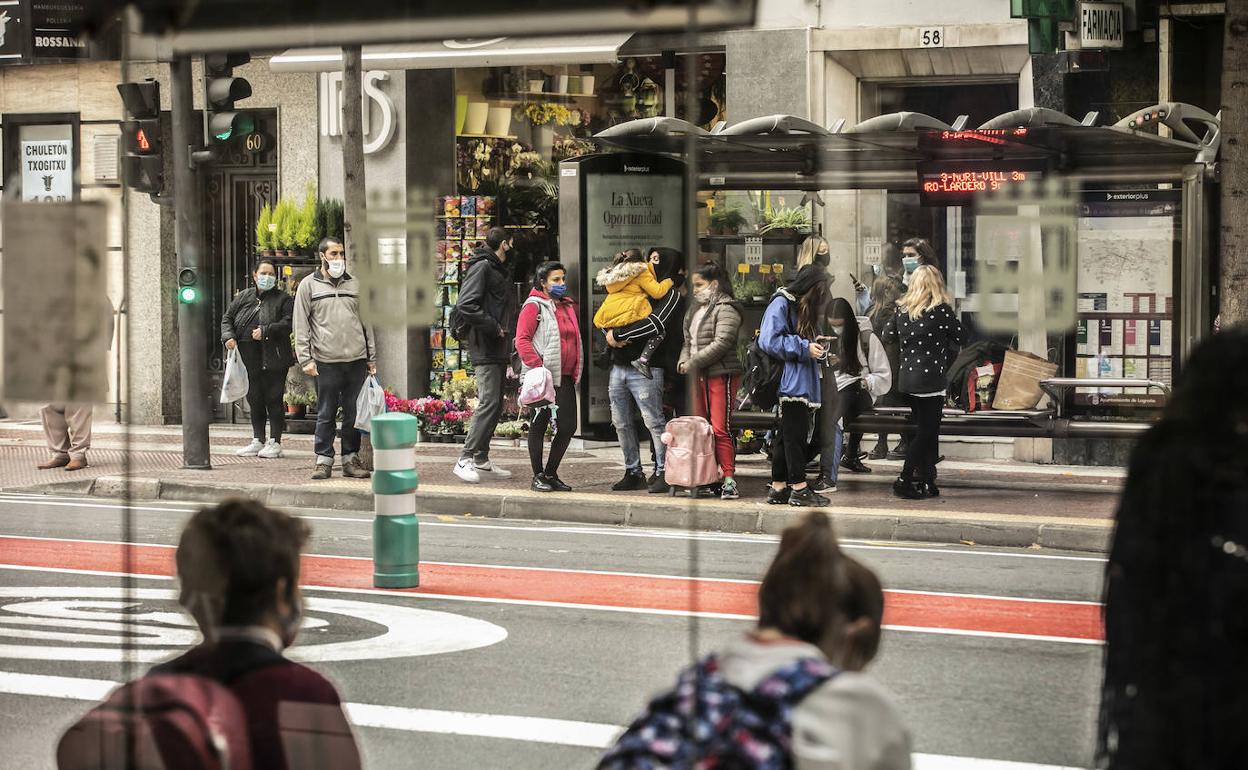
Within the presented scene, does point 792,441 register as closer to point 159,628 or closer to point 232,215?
point 232,215

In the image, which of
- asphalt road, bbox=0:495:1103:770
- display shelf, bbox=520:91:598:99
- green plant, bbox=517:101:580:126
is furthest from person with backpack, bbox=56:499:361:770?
green plant, bbox=517:101:580:126

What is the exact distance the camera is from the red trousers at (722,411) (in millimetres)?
12102

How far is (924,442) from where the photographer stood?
1220 centimetres

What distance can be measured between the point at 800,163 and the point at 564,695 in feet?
27.5

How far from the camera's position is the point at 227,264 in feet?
51.2

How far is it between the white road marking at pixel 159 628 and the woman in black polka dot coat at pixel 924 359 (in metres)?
5.05

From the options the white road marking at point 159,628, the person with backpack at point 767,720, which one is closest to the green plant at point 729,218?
the white road marking at point 159,628

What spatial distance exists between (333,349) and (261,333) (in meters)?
5.49

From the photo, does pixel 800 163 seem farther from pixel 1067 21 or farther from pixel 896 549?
pixel 896 549

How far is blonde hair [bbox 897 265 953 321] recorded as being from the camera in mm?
12047

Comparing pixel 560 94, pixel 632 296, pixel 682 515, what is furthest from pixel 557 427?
pixel 560 94

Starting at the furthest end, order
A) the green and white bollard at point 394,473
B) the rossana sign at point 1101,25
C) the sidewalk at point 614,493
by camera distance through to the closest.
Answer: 1. the rossana sign at point 1101,25
2. the sidewalk at point 614,493
3. the green and white bollard at point 394,473

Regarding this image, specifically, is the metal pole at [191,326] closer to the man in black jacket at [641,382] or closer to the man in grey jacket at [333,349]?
the man in grey jacket at [333,349]

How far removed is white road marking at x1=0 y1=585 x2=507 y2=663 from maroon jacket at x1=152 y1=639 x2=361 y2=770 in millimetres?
3480
